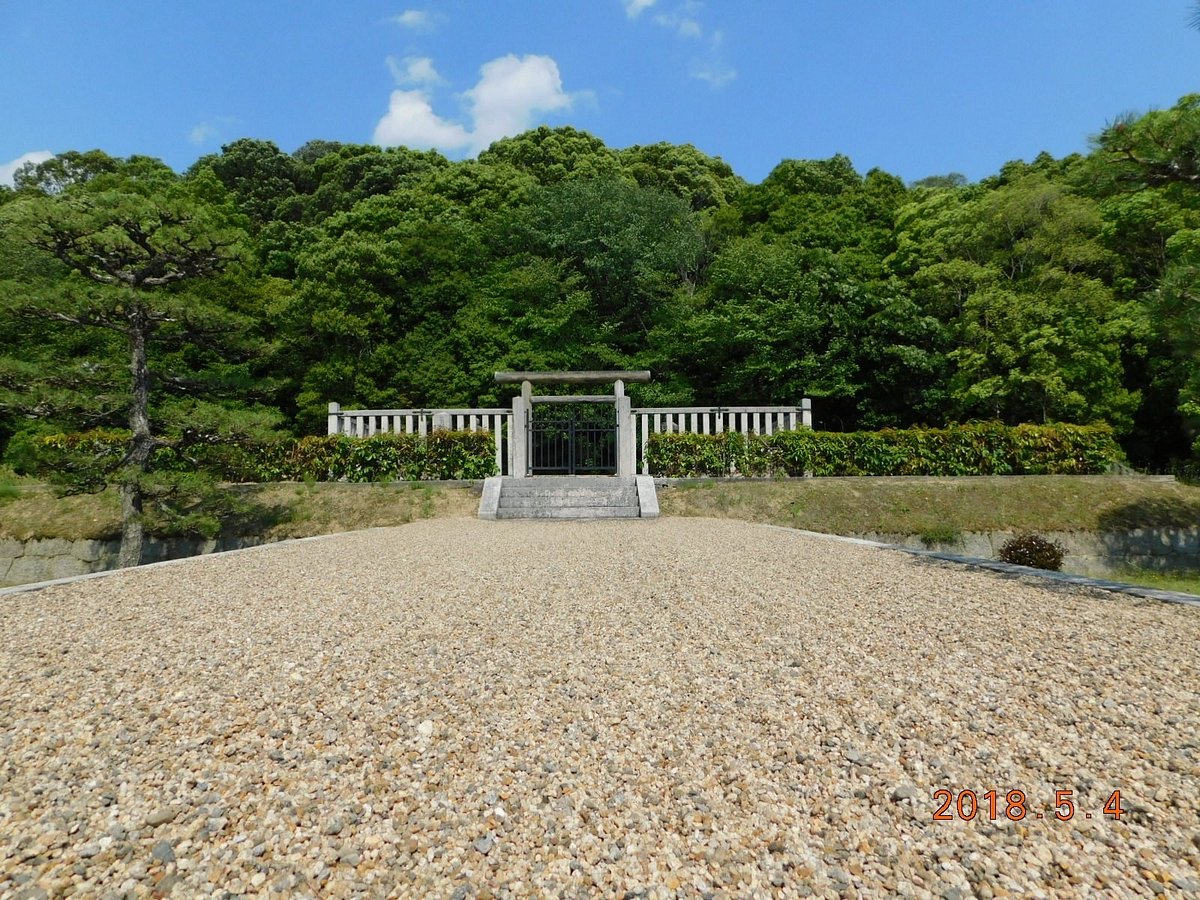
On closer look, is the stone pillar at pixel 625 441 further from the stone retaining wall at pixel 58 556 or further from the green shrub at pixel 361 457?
the stone retaining wall at pixel 58 556

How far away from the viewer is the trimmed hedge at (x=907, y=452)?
32.1 ft

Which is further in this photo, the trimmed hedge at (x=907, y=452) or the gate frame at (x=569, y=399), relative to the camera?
the gate frame at (x=569, y=399)

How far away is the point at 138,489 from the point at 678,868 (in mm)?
8455

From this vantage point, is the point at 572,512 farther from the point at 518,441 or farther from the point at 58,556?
the point at 58,556

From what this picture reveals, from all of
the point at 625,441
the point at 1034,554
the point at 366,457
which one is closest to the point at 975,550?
the point at 1034,554

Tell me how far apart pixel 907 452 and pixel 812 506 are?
2.47 metres

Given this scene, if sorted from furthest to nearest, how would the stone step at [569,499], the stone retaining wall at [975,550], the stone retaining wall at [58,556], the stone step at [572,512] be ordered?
the stone step at [569,499] < the stone step at [572,512] < the stone retaining wall at [58,556] < the stone retaining wall at [975,550]

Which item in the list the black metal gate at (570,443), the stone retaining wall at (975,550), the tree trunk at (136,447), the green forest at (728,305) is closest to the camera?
the tree trunk at (136,447)

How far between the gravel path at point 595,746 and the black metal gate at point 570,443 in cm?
758

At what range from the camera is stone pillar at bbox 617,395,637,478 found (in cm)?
1044

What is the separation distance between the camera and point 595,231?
1584cm

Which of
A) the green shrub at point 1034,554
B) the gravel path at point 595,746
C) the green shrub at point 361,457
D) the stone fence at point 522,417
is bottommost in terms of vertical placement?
the green shrub at point 1034,554

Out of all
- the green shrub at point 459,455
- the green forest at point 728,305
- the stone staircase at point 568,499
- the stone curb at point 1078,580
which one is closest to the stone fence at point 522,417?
the green shrub at point 459,455

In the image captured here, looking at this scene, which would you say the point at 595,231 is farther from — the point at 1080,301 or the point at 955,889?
the point at 955,889
